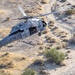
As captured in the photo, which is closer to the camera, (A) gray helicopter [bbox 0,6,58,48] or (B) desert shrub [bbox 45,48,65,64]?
(B) desert shrub [bbox 45,48,65,64]

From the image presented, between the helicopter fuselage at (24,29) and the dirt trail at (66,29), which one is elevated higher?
the helicopter fuselage at (24,29)

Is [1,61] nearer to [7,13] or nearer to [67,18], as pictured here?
[67,18]

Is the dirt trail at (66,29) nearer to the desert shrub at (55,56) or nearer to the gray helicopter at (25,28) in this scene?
the desert shrub at (55,56)

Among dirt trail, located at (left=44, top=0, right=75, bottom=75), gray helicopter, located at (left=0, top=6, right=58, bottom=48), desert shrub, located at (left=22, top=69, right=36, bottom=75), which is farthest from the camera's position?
gray helicopter, located at (left=0, top=6, right=58, bottom=48)

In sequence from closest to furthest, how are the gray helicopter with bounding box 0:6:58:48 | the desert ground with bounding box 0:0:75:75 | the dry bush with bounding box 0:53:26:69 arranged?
1. the desert ground with bounding box 0:0:75:75
2. the dry bush with bounding box 0:53:26:69
3. the gray helicopter with bounding box 0:6:58:48

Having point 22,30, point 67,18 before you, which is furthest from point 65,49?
point 67,18

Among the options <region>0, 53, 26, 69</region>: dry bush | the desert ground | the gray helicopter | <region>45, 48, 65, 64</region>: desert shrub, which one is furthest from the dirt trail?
the gray helicopter

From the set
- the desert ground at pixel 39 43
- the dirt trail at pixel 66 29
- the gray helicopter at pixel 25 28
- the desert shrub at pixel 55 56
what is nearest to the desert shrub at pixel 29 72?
the desert ground at pixel 39 43

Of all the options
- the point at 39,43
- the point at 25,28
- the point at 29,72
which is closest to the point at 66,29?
the point at 39,43

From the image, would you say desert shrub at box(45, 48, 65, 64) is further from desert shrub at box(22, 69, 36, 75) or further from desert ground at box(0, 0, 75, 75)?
desert shrub at box(22, 69, 36, 75)
